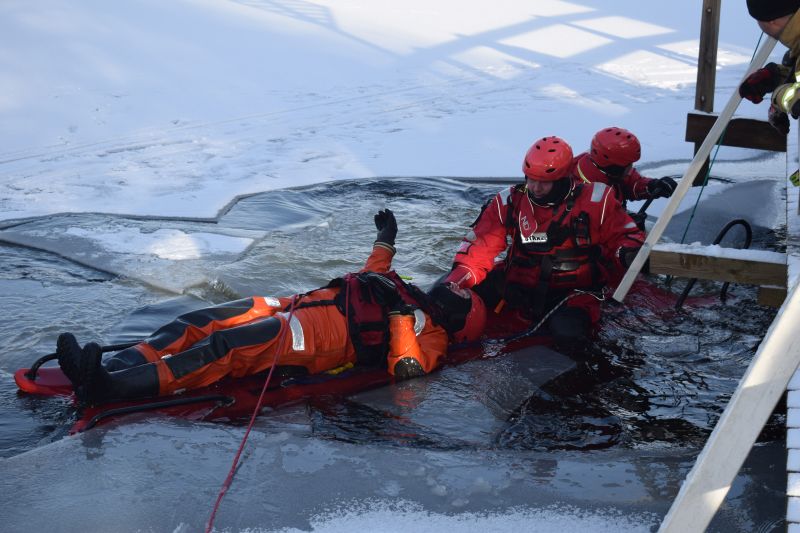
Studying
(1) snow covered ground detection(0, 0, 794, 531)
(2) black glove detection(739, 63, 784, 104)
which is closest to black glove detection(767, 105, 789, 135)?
(2) black glove detection(739, 63, 784, 104)

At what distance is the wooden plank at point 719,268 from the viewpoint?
12.7ft

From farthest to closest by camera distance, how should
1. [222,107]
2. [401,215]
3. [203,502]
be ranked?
[222,107] < [401,215] < [203,502]

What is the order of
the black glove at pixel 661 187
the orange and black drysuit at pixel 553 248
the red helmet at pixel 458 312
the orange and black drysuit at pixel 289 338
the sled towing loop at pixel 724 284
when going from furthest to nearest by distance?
the black glove at pixel 661 187 → the sled towing loop at pixel 724 284 → the orange and black drysuit at pixel 553 248 → the red helmet at pixel 458 312 → the orange and black drysuit at pixel 289 338

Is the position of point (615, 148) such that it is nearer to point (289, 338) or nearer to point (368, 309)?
point (368, 309)

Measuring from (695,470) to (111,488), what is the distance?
2.06m

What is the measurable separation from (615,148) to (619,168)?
170mm

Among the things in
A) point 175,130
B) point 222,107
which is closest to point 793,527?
point 175,130

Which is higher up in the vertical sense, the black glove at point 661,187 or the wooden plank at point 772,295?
the black glove at point 661,187

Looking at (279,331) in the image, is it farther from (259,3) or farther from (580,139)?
(259,3)

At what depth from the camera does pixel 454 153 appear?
9.11m

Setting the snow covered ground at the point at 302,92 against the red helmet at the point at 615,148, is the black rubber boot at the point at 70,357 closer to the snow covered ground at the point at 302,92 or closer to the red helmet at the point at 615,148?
the snow covered ground at the point at 302,92

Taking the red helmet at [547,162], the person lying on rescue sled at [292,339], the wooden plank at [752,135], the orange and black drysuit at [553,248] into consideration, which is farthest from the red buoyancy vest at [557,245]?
the wooden plank at [752,135]

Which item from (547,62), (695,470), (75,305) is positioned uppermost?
(547,62)

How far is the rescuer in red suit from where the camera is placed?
590 centimetres
